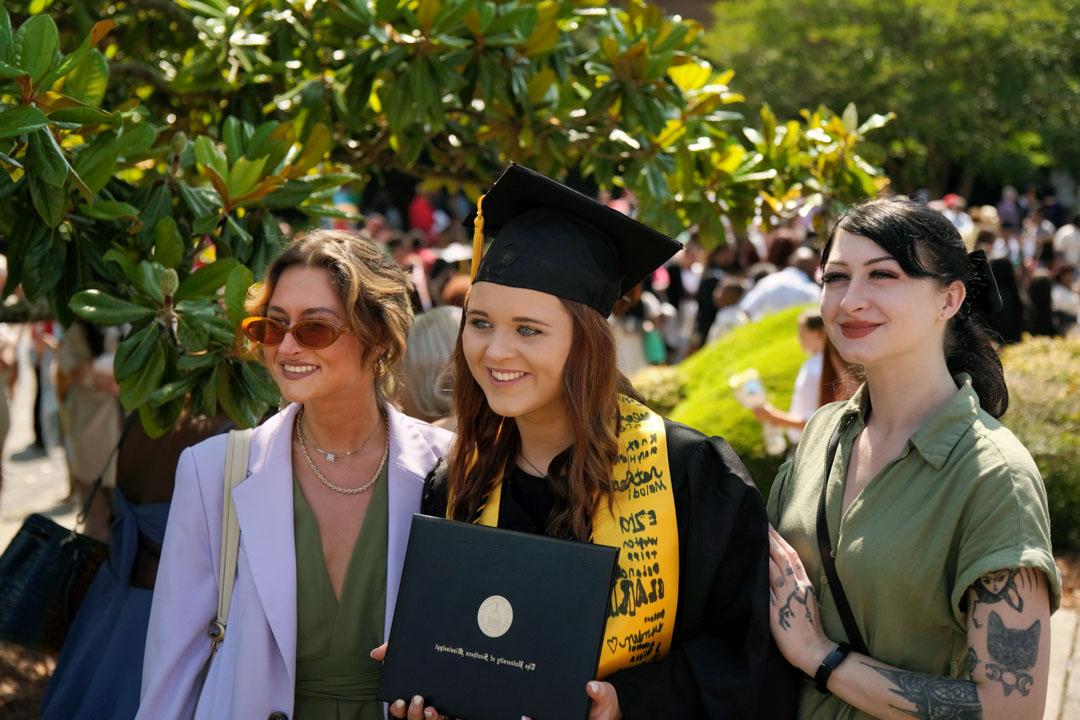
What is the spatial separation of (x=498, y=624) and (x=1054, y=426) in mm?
5423

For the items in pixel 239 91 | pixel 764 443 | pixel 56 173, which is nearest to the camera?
pixel 56 173

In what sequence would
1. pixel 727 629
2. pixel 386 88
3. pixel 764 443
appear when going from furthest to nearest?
pixel 764 443 < pixel 386 88 < pixel 727 629

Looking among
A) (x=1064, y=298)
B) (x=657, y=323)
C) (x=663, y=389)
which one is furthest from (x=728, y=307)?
(x=1064, y=298)

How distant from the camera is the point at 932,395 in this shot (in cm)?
259

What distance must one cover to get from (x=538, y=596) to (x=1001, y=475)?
97cm

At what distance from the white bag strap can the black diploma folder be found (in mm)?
583

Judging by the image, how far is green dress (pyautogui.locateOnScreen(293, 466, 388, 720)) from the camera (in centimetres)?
285

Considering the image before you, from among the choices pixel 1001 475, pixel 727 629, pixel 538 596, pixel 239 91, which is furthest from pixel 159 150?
pixel 1001 475

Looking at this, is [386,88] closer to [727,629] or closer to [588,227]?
[588,227]

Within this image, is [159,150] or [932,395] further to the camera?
[159,150]

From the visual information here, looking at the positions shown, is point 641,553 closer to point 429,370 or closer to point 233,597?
point 233,597

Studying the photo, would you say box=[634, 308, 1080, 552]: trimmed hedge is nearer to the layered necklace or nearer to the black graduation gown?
the layered necklace

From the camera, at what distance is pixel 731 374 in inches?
300

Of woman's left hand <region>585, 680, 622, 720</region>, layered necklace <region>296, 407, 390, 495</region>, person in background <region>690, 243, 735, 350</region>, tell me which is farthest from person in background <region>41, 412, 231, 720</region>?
person in background <region>690, 243, 735, 350</region>
